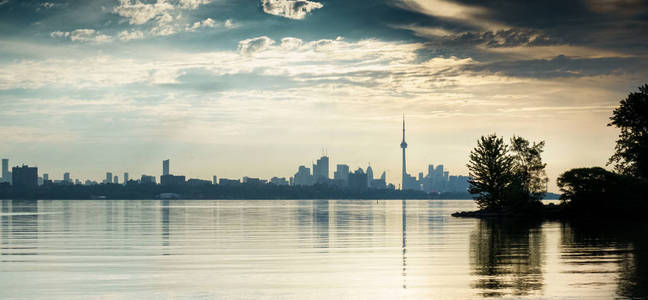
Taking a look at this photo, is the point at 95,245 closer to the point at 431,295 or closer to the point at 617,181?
the point at 431,295

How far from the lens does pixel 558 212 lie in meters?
107

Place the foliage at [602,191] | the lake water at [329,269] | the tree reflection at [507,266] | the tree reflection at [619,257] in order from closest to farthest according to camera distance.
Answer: the lake water at [329,269]
the tree reflection at [619,257]
the tree reflection at [507,266]
the foliage at [602,191]

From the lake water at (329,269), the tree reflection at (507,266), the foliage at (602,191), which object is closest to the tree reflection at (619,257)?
the lake water at (329,269)

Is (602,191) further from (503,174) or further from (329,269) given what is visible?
(329,269)

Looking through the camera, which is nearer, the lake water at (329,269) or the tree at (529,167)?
the lake water at (329,269)

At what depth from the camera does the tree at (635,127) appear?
10181cm

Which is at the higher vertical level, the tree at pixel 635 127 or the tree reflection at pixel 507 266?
the tree at pixel 635 127

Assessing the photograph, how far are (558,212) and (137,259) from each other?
273ft

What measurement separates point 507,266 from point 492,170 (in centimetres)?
8788

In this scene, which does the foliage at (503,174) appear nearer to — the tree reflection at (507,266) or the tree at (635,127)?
the tree at (635,127)

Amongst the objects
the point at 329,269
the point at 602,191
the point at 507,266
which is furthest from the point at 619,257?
the point at 602,191

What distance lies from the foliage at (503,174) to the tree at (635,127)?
17180mm

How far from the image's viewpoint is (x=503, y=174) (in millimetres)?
117875

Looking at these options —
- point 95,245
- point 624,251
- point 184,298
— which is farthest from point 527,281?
point 95,245
